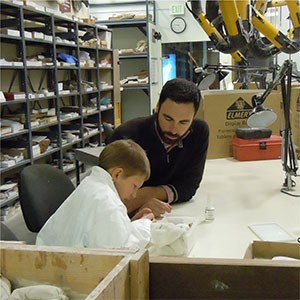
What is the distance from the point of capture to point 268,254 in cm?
119

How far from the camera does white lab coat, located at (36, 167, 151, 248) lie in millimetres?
1164

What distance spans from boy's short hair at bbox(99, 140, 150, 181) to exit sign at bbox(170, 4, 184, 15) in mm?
6487

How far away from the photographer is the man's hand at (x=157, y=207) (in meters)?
1.66

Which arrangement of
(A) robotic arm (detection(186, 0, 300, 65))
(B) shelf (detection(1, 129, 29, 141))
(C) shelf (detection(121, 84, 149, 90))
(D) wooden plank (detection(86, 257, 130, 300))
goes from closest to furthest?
(D) wooden plank (detection(86, 257, 130, 300))
(A) robotic arm (detection(186, 0, 300, 65))
(B) shelf (detection(1, 129, 29, 141))
(C) shelf (detection(121, 84, 149, 90))

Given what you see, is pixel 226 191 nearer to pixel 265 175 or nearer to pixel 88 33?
pixel 265 175

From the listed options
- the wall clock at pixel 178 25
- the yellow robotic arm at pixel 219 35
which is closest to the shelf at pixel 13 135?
the yellow robotic arm at pixel 219 35

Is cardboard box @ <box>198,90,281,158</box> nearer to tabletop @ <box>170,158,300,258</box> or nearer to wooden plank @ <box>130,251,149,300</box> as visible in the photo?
tabletop @ <box>170,158,300,258</box>

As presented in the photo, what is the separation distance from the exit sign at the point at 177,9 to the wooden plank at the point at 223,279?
7218 mm

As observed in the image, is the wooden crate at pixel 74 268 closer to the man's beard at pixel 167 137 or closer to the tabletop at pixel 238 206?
the tabletop at pixel 238 206

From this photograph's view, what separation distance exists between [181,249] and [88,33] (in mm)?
4925

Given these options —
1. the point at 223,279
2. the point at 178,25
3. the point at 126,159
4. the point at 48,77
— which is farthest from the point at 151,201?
the point at 178,25

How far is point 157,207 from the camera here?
5.51 feet

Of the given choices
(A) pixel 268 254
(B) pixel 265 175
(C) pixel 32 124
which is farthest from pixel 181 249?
(C) pixel 32 124

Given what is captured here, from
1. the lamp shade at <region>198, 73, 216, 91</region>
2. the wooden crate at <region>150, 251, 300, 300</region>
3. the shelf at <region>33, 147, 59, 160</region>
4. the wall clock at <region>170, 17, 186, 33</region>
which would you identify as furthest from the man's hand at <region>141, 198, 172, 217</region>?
the wall clock at <region>170, 17, 186, 33</region>
